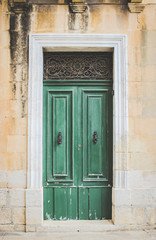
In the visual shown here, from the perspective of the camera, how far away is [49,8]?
5.13 meters

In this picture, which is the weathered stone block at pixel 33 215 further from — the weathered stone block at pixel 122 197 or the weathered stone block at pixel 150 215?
the weathered stone block at pixel 150 215

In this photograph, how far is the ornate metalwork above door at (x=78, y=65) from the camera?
5.37 metres

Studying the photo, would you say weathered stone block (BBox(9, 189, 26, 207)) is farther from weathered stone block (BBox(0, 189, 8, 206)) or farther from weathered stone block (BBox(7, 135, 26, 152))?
weathered stone block (BBox(7, 135, 26, 152))

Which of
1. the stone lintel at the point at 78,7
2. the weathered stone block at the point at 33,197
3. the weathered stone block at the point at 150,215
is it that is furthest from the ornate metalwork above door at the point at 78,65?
the weathered stone block at the point at 150,215

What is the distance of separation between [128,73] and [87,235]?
3.00 m

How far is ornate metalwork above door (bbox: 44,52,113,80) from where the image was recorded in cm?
537

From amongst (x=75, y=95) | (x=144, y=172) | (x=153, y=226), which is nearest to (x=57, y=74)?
(x=75, y=95)

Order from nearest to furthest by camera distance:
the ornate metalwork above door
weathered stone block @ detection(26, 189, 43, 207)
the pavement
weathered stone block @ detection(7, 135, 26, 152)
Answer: the pavement < weathered stone block @ detection(26, 189, 43, 207) < weathered stone block @ detection(7, 135, 26, 152) < the ornate metalwork above door

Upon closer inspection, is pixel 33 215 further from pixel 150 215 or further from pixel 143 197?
pixel 150 215

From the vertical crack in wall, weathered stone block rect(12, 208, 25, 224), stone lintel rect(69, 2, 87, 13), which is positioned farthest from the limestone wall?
weathered stone block rect(12, 208, 25, 224)

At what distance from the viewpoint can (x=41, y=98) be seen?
5.16 metres

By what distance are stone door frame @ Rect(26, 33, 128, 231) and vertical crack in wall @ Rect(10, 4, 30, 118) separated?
0.38 feet

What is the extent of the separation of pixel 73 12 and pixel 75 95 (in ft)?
5.05

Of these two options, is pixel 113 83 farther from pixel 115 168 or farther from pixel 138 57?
pixel 115 168
